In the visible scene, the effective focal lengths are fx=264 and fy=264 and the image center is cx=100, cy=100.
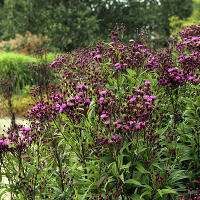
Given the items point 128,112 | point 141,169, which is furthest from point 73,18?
point 141,169

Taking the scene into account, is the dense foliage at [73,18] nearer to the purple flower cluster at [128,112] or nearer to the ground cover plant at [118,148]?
the ground cover plant at [118,148]

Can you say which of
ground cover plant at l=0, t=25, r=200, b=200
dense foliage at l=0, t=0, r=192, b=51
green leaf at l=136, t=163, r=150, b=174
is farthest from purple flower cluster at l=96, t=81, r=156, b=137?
dense foliage at l=0, t=0, r=192, b=51

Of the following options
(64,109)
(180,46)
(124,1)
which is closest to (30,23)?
(124,1)

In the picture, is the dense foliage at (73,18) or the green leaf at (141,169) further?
the dense foliage at (73,18)

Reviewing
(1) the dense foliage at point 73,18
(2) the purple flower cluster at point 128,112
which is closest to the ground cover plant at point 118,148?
(2) the purple flower cluster at point 128,112

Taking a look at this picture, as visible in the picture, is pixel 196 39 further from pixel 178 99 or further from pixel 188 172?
pixel 188 172

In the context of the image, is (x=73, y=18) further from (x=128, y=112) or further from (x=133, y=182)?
→ (x=133, y=182)

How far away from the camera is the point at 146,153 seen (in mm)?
2859

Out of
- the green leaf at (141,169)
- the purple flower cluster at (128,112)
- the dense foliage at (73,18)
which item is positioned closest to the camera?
the purple flower cluster at (128,112)

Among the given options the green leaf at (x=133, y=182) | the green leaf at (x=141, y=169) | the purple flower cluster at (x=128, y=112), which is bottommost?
the green leaf at (x=133, y=182)

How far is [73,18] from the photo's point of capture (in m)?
17.5

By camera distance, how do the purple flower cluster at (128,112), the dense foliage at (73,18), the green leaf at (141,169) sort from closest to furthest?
1. the purple flower cluster at (128,112)
2. the green leaf at (141,169)
3. the dense foliage at (73,18)

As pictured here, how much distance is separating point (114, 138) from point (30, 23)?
1967cm

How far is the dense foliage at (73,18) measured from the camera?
17.1 m
